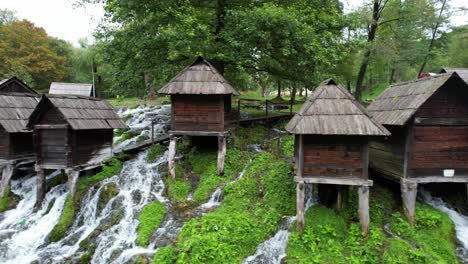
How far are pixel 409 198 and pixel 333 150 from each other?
306 centimetres

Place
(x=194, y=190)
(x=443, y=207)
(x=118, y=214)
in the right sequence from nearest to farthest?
(x=443, y=207)
(x=118, y=214)
(x=194, y=190)

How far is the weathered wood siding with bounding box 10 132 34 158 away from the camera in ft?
49.1

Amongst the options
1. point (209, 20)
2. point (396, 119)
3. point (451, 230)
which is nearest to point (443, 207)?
point (451, 230)

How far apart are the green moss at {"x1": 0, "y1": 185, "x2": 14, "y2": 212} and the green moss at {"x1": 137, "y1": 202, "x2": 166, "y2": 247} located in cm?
716

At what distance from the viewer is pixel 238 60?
15320 millimetres

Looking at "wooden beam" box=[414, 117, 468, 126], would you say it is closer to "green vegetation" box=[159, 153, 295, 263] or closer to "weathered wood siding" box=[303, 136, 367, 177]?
"weathered wood siding" box=[303, 136, 367, 177]

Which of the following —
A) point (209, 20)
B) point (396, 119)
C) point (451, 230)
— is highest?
point (209, 20)

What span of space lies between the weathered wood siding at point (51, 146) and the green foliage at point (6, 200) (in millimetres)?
2563

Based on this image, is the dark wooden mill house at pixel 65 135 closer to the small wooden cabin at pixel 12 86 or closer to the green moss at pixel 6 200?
the green moss at pixel 6 200

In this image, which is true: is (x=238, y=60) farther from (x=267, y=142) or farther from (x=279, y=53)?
(x=267, y=142)

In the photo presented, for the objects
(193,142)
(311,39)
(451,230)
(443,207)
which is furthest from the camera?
(193,142)

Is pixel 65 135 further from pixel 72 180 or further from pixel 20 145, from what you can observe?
pixel 20 145

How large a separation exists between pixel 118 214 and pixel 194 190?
3.06 metres

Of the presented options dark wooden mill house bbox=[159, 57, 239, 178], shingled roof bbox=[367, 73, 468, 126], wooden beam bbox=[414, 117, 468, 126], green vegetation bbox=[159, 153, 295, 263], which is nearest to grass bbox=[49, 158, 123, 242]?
dark wooden mill house bbox=[159, 57, 239, 178]
